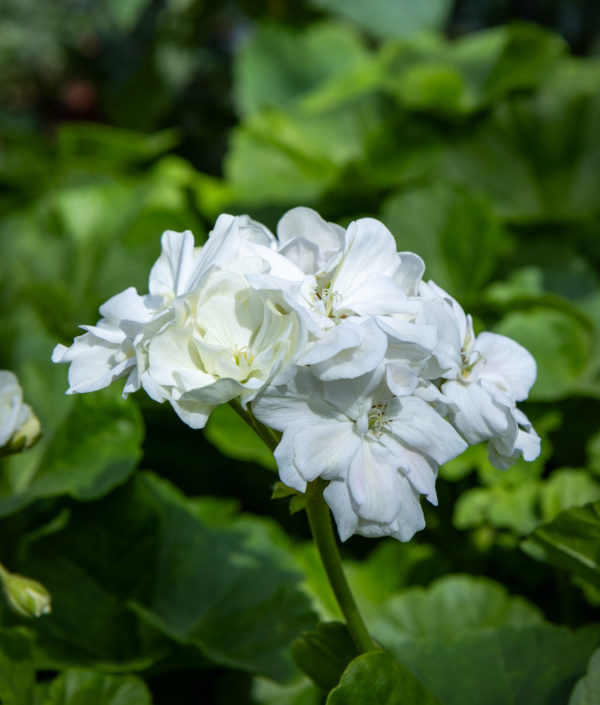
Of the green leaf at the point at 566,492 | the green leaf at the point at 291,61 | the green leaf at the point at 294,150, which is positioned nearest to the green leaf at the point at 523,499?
the green leaf at the point at 566,492

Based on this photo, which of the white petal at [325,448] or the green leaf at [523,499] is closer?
the white petal at [325,448]

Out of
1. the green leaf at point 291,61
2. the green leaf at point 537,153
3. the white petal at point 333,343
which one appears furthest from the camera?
the green leaf at point 291,61

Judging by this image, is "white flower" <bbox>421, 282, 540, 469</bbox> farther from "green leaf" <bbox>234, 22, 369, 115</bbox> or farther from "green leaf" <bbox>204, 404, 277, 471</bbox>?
"green leaf" <bbox>234, 22, 369, 115</bbox>

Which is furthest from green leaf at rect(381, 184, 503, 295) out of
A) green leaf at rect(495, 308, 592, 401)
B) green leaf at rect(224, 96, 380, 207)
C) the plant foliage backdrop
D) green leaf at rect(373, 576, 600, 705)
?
green leaf at rect(373, 576, 600, 705)

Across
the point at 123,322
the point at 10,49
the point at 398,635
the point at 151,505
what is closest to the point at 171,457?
the point at 151,505

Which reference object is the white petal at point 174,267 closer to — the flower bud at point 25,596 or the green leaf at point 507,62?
the flower bud at point 25,596

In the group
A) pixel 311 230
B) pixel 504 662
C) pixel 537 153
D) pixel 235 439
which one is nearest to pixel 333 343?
pixel 311 230
